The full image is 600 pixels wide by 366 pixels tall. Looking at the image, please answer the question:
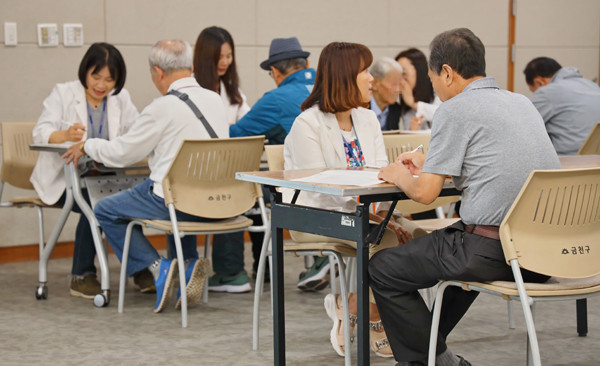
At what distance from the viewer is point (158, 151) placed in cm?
400

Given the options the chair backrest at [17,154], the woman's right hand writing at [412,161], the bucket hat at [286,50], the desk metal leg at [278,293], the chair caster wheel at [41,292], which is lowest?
the chair caster wheel at [41,292]

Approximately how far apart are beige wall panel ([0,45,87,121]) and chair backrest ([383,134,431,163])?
2.56m

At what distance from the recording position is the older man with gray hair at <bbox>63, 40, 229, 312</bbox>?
12.9 ft

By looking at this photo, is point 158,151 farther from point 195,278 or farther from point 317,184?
point 317,184

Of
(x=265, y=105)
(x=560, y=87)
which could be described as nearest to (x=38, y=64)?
(x=265, y=105)

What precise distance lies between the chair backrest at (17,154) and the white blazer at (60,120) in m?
0.16

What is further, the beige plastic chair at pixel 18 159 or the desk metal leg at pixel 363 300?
the beige plastic chair at pixel 18 159

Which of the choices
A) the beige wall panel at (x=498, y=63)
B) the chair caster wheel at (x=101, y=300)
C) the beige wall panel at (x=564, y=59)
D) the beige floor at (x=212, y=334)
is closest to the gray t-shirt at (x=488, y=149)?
the beige floor at (x=212, y=334)

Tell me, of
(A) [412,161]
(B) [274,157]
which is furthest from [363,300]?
(B) [274,157]

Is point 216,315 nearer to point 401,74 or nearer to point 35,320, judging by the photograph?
point 35,320

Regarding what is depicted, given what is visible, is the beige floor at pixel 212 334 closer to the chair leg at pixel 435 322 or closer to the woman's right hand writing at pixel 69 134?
the chair leg at pixel 435 322

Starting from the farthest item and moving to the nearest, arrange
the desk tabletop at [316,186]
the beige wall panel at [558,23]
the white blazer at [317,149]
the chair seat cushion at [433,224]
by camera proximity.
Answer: the beige wall panel at [558,23] → the chair seat cushion at [433,224] → the white blazer at [317,149] → the desk tabletop at [316,186]

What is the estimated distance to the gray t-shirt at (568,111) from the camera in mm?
4934

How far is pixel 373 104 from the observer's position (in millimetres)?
5160
